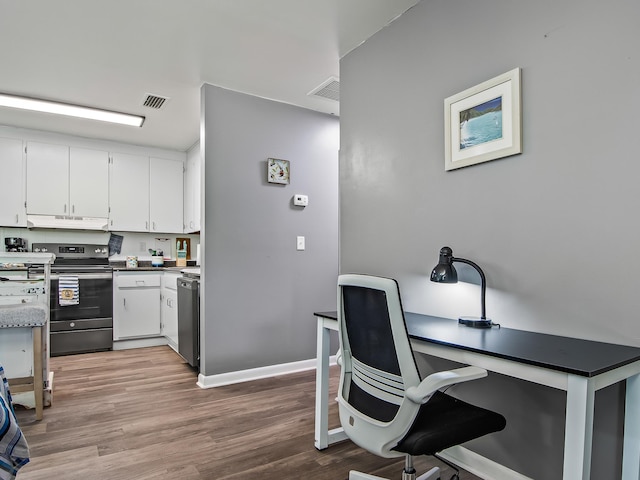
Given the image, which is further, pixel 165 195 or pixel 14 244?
pixel 165 195

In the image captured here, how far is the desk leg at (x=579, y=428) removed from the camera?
3.62 ft

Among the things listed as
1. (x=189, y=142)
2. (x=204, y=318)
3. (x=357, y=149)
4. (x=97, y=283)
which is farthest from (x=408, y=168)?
(x=97, y=283)

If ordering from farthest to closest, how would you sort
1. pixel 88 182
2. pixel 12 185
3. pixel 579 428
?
1. pixel 88 182
2. pixel 12 185
3. pixel 579 428

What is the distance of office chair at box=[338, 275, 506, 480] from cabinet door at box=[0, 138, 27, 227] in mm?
4303

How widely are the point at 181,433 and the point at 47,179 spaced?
11.5 feet

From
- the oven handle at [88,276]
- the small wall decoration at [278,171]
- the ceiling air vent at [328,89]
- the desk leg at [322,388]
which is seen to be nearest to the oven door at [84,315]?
the oven handle at [88,276]

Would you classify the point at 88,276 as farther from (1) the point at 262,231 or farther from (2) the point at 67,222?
(1) the point at 262,231

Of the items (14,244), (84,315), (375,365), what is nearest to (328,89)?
(375,365)

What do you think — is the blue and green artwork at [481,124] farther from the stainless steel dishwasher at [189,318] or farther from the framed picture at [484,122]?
the stainless steel dishwasher at [189,318]

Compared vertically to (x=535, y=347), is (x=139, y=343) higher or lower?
lower

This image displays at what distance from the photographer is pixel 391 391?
1.44 m

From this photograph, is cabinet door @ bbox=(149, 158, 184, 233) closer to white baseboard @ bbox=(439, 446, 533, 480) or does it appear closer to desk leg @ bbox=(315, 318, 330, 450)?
desk leg @ bbox=(315, 318, 330, 450)

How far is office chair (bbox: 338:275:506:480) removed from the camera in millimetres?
1366

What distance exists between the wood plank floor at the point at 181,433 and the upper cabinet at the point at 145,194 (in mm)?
1987
